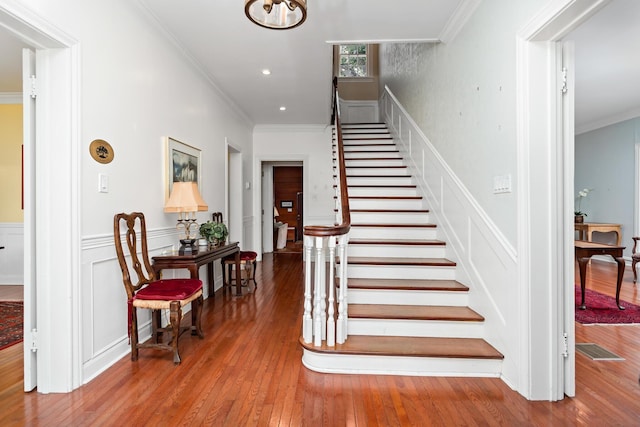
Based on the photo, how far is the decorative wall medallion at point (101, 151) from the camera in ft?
7.20

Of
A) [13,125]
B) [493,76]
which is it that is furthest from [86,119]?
[13,125]

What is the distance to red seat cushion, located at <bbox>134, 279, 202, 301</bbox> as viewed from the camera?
2.32 meters

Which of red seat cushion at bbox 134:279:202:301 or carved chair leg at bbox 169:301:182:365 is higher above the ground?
red seat cushion at bbox 134:279:202:301

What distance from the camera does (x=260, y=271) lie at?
222 inches

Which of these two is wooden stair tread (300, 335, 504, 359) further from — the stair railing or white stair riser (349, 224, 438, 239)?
white stair riser (349, 224, 438, 239)

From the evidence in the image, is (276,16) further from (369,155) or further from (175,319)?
(369,155)

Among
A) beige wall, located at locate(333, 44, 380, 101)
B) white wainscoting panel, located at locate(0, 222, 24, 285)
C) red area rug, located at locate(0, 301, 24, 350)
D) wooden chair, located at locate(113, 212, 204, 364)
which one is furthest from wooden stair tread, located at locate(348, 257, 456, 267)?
beige wall, located at locate(333, 44, 380, 101)

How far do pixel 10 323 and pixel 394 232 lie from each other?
391cm

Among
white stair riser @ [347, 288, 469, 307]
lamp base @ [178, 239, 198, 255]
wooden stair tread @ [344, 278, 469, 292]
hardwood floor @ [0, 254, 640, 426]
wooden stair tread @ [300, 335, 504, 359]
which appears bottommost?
hardwood floor @ [0, 254, 640, 426]

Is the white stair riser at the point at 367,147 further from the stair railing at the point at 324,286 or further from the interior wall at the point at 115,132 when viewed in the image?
the stair railing at the point at 324,286

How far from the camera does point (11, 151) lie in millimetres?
4613

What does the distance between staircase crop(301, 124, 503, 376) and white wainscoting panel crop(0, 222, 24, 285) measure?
4.79m

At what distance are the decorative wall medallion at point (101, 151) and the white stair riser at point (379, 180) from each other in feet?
9.52

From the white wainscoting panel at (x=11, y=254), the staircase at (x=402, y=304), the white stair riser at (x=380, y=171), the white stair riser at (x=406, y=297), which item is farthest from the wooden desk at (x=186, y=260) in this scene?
the white wainscoting panel at (x=11, y=254)
